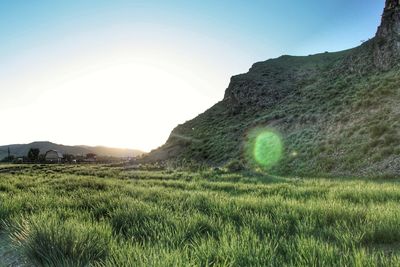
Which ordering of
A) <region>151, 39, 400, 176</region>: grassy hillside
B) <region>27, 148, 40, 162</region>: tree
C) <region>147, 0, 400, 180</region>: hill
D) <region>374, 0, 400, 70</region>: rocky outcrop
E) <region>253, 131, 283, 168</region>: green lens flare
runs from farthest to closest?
<region>27, 148, 40, 162</region>: tree → <region>374, 0, 400, 70</region>: rocky outcrop → <region>253, 131, 283, 168</region>: green lens flare → <region>147, 0, 400, 180</region>: hill → <region>151, 39, 400, 176</region>: grassy hillside

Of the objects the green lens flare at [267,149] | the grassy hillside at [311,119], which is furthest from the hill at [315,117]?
the green lens flare at [267,149]

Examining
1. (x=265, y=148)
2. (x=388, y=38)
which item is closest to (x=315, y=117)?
(x=265, y=148)

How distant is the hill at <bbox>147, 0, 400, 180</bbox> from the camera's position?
23875 mm

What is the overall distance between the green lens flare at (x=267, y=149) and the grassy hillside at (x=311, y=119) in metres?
0.84

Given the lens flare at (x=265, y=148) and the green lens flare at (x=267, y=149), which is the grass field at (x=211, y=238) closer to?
the lens flare at (x=265, y=148)

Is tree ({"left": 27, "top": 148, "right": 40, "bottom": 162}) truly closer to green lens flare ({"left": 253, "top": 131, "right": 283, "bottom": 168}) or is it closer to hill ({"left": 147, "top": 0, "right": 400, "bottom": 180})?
hill ({"left": 147, "top": 0, "right": 400, "bottom": 180})

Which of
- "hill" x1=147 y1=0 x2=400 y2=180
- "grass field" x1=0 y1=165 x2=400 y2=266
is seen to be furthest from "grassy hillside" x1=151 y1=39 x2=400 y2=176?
"grass field" x1=0 y1=165 x2=400 y2=266

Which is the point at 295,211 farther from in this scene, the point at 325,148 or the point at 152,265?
the point at 325,148

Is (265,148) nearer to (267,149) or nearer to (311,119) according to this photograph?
(267,149)

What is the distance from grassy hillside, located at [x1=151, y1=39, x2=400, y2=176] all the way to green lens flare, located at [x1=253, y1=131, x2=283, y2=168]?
2.76 ft

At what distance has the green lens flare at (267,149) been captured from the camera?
108ft

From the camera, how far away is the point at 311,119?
38406mm

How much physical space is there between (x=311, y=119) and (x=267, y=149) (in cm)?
633

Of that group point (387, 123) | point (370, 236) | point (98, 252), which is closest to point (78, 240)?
point (98, 252)
